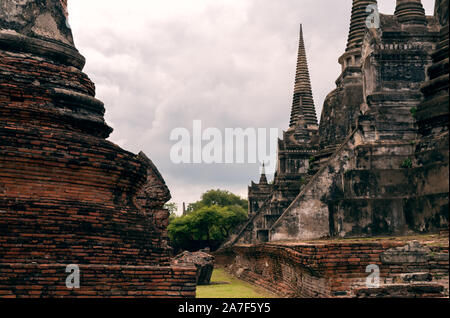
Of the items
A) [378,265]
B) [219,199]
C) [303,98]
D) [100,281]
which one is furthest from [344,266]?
[219,199]

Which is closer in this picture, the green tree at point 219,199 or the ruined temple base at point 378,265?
the ruined temple base at point 378,265

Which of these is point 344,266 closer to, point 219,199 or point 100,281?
point 100,281

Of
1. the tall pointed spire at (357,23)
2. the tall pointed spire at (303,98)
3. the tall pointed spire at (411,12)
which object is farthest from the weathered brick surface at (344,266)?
the tall pointed spire at (303,98)

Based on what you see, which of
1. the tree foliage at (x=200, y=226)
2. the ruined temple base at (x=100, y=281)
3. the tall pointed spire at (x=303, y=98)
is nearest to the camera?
the ruined temple base at (x=100, y=281)

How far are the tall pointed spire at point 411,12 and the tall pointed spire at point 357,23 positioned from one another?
863 centimetres

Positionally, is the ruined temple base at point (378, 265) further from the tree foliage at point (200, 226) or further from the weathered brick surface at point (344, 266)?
the tree foliage at point (200, 226)

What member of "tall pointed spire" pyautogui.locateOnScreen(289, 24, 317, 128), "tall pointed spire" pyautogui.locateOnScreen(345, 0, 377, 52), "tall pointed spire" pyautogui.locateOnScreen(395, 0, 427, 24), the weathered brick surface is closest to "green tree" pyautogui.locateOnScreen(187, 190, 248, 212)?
"tall pointed spire" pyautogui.locateOnScreen(289, 24, 317, 128)

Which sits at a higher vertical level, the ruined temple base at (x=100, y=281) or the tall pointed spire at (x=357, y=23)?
the tall pointed spire at (x=357, y=23)

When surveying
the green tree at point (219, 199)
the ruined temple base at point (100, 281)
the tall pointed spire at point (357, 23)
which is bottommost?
the ruined temple base at point (100, 281)

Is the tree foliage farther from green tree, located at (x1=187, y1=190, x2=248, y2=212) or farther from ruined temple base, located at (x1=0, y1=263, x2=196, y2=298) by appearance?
ruined temple base, located at (x1=0, y1=263, x2=196, y2=298)

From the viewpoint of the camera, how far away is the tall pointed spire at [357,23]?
24047mm

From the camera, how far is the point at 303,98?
37375 mm

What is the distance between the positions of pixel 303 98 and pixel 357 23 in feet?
43.3
